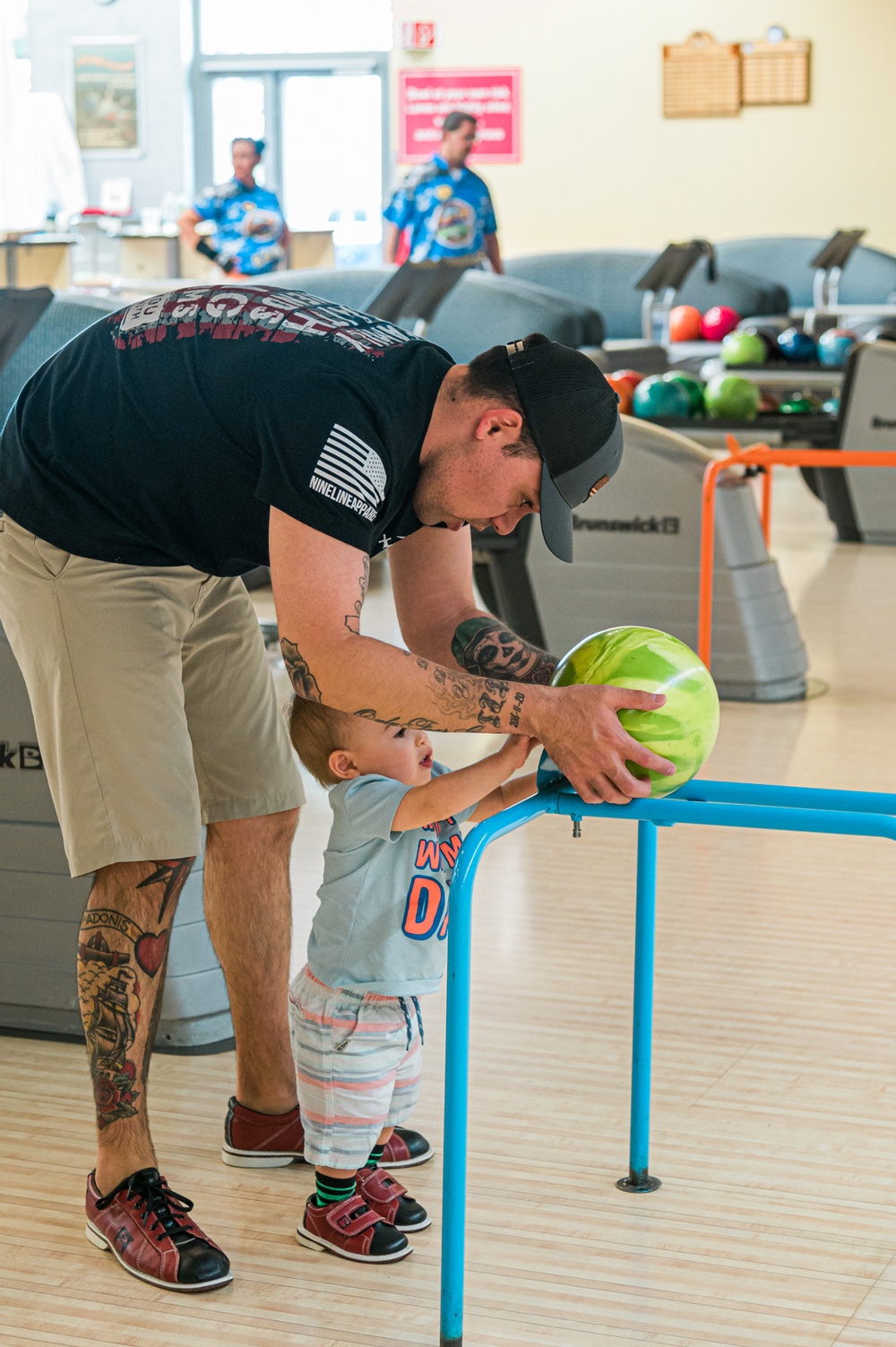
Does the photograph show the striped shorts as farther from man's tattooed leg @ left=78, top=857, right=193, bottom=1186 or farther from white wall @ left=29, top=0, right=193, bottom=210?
white wall @ left=29, top=0, right=193, bottom=210

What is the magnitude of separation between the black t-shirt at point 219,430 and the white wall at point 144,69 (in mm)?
13804

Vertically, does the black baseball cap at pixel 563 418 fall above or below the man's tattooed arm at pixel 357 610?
above

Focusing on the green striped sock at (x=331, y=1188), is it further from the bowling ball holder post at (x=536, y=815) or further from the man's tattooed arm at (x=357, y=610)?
the man's tattooed arm at (x=357, y=610)

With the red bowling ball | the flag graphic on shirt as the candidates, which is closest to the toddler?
the flag graphic on shirt

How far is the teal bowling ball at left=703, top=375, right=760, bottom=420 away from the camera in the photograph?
20.8 feet

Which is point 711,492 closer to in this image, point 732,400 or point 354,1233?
point 732,400

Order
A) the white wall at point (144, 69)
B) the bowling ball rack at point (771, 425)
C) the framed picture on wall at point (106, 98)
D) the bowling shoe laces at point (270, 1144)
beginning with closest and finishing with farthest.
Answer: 1. the bowling shoe laces at point (270, 1144)
2. the bowling ball rack at point (771, 425)
3. the white wall at point (144, 69)
4. the framed picture on wall at point (106, 98)

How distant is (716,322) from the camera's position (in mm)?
10445

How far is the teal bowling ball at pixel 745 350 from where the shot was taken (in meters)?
8.32

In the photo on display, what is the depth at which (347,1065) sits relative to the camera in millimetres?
2043

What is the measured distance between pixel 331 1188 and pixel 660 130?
12.4 metres

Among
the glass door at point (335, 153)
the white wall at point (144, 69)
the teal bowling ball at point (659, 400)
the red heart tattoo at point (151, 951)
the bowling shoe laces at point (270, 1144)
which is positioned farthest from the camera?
the white wall at point (144, 69)

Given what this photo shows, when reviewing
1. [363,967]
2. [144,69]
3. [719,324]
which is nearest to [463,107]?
[144,69]

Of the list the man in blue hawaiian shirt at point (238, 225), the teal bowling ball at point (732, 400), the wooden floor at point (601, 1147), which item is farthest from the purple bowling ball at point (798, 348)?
the wooden floor at point (601, 1147)
